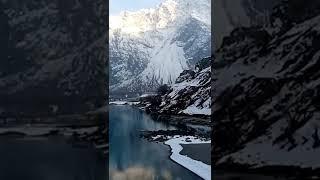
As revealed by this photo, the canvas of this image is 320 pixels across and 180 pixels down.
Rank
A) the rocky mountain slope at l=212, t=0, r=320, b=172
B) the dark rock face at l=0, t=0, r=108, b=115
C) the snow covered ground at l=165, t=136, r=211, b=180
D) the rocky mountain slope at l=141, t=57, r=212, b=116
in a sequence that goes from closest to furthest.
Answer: the rocky mountain slope at l=212, t=0, r=320, b=172
the dark rock face at l=0, t=0, r=108, b=115
the snow covered ground at l=165, t=136, r=211, b=180
the rocky mountain slope at l=141, t=57, r=212, b=116

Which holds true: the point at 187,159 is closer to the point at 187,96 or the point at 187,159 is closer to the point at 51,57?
the point at 187,96

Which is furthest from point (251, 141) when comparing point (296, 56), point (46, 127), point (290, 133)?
point (46, 127)

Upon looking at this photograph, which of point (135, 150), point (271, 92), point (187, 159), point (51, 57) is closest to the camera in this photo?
point (271, 92)

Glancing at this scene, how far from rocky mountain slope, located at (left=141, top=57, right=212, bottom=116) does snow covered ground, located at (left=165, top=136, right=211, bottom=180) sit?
1.00 feet

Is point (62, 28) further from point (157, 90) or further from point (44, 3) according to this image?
point (157, 90)

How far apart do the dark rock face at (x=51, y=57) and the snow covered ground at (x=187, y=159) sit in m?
1.11

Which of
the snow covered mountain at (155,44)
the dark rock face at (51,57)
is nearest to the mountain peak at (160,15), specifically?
the snow covered mountain at (155,44)

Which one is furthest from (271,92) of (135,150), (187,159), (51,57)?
(51,57)

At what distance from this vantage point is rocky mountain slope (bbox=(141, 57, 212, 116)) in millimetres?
4441

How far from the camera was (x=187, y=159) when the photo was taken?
165 inches

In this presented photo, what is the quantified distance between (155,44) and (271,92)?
162 cm

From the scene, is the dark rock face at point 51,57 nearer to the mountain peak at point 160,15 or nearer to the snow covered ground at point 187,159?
the mountain peak at point 160,15

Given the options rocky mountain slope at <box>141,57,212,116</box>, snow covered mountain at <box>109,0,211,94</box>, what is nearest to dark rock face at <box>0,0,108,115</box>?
snow covered mountain at <box>109,0,211,94</box>

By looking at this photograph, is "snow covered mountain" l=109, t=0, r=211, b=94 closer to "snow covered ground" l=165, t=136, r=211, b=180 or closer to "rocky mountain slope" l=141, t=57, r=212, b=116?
"rocky mountain slope" l=141, t=57, r=212, b=116
